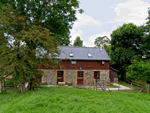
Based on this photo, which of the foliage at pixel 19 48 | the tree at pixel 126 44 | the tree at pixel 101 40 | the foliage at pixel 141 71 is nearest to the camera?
the foliage at pixel 19 48

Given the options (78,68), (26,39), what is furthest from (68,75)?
(26,39)

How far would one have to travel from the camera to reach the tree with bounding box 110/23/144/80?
21797 millimetres

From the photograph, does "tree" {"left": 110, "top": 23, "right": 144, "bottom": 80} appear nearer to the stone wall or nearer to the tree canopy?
the stone wall

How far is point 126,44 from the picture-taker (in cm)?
2311

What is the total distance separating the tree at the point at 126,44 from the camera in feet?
71.5

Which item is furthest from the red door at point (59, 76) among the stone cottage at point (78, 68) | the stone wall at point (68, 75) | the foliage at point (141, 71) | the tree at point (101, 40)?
the tree at point (101, 40)

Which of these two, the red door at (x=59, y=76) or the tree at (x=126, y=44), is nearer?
the red door at (x=59, y=76)

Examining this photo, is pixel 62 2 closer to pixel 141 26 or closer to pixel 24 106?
pixel 24 106

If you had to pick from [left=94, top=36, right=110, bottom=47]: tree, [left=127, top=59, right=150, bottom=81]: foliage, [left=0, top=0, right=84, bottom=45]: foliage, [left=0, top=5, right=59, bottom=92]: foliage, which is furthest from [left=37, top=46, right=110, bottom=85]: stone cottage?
[left=94, top=36, right=110, bottom=47]: tree

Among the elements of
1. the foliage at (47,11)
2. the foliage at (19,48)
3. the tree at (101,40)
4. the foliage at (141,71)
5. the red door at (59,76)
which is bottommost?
the red door at (59,76)

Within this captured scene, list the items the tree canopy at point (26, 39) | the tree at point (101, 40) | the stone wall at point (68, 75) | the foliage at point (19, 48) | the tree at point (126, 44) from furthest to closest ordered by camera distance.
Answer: the tree at point (101, 40)
the tree at point (126, 44)
the stone wall at point (68, 75)
the tree canopy at point (26, 39)
the foliage at point (19, 48)

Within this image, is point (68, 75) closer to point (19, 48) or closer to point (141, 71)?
point (141, 71)

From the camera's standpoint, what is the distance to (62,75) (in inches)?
826

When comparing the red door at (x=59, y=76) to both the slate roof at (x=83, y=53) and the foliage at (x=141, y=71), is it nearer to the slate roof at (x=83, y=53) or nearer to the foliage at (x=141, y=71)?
the slate roof at (x=83, y=53)
